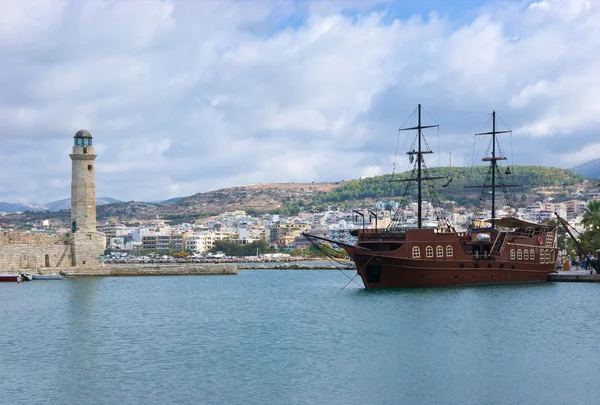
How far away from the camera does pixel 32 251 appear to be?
5412 centimetres

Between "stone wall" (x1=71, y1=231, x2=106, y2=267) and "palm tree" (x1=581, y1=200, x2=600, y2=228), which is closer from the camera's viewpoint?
"stone wall" (x1=71, y1=231, x2=106, y2=267)

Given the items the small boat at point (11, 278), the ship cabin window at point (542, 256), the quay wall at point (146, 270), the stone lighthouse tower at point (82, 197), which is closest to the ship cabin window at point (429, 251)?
the ship cabin window at point (542, 256)

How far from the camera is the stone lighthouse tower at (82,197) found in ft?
178

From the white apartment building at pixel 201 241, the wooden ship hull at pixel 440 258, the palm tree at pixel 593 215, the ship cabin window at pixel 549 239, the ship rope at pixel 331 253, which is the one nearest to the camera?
the wooden ship hull at pixel 440 258

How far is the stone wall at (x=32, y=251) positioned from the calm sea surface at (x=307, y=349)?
11.9 metres

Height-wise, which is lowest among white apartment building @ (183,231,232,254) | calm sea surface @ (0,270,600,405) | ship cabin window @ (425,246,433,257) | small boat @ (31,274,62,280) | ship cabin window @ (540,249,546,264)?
calm sea surface @ (0,270,600,405)

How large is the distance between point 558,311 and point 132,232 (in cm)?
16413

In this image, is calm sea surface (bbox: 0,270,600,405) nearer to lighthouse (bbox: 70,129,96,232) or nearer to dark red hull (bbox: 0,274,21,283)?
dark red hull (bbox: 0,274,21,283)

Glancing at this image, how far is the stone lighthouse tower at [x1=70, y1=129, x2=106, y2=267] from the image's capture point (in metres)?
54.2

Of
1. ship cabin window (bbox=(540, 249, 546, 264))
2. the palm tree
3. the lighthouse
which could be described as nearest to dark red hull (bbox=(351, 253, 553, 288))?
ship cabin window (bbox=(540, 249, 546, 264))

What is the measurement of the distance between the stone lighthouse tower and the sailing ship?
17.0m

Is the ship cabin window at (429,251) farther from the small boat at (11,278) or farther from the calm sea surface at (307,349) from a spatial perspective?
the small boat at (11,278)

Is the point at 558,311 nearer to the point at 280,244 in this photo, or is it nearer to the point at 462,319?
the point at 462,319

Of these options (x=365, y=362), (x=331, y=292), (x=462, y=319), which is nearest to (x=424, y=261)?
(x=331, y=292)
